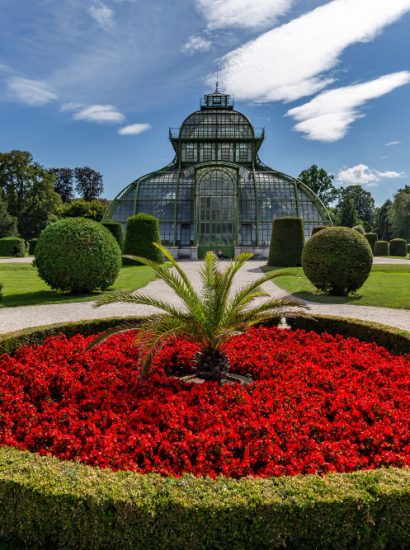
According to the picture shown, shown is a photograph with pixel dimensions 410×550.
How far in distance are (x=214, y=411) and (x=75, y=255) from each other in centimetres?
1004

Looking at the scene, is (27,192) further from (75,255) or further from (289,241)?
(75,255)

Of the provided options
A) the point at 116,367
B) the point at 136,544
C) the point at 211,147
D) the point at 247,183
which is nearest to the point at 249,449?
the point at 136,544

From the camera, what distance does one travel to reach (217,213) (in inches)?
1508

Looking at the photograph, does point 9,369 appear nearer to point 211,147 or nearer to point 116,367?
point 116,367

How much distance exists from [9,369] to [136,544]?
3774mm

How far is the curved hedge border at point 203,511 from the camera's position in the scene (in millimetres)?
2486

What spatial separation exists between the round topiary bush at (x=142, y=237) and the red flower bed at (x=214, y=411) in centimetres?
2010

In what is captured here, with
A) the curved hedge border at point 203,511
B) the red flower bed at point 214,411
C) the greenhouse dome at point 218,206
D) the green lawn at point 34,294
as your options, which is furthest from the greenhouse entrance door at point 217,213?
the curved hedge border at point 203,511

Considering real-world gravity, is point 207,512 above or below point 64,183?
below

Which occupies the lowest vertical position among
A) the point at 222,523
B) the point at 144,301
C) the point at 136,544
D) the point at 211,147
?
the point at 136,544

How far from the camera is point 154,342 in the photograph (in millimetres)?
4562

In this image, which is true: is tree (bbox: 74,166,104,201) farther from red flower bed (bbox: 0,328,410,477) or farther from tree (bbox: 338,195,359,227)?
red flower bed (bbox: 0,328,410,477)

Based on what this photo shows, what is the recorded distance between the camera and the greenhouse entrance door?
38.2 meters

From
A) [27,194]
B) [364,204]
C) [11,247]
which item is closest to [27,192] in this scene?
[27,194]
